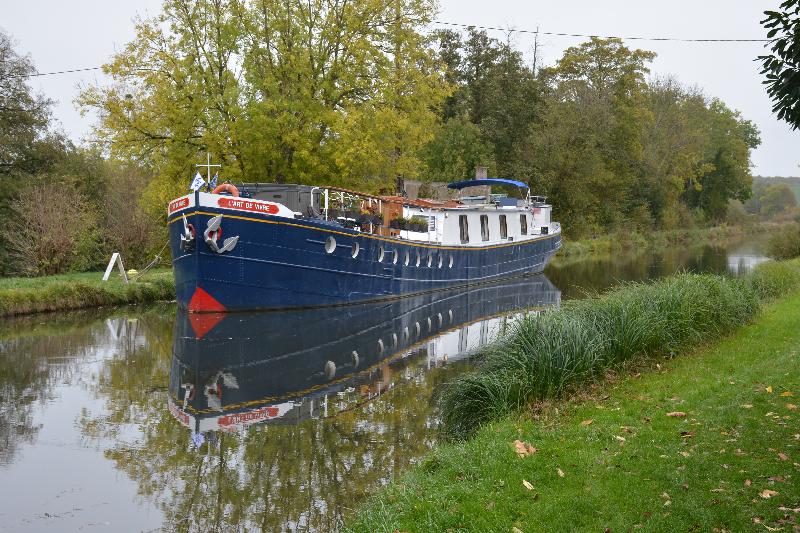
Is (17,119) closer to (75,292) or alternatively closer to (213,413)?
(75,292)

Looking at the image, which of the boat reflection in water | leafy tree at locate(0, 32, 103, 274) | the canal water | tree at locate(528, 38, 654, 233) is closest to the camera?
the canal water

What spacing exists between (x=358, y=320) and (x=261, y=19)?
1292 centimetres

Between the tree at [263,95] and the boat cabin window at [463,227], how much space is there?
3652 millimetres

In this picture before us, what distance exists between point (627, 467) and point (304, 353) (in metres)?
9.76

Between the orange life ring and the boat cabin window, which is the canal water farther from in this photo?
the boat cabin window

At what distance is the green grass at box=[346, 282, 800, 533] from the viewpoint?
19.8 feet

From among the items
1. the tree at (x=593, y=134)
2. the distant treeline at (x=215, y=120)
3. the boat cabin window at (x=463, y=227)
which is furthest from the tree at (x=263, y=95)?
the tree at (x=593, y=134)

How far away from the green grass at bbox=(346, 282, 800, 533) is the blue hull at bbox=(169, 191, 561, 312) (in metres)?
12.0

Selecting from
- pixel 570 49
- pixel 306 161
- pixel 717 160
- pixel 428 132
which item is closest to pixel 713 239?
pixel 717 160

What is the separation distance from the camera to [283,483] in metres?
8.32

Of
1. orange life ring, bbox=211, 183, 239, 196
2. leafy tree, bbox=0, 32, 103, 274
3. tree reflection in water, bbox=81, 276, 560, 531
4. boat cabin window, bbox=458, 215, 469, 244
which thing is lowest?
tree reflection in water, bbox=81, 276, 560, 531

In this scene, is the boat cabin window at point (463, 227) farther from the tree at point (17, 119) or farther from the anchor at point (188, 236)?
the tree at point (17, 119)

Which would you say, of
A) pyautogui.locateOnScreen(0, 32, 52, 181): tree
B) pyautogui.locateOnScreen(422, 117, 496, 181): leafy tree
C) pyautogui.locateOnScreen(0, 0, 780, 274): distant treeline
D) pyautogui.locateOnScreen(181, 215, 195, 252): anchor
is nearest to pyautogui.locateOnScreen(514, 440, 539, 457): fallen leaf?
pyautogui.locateOnScreen(181, 215, 195, 252): anchor

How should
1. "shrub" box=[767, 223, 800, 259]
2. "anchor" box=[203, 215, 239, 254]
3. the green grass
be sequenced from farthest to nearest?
"shrub" box=[767, 223, 800, 259], "anchor" box=[203, 215, 239, 254], the green grass
